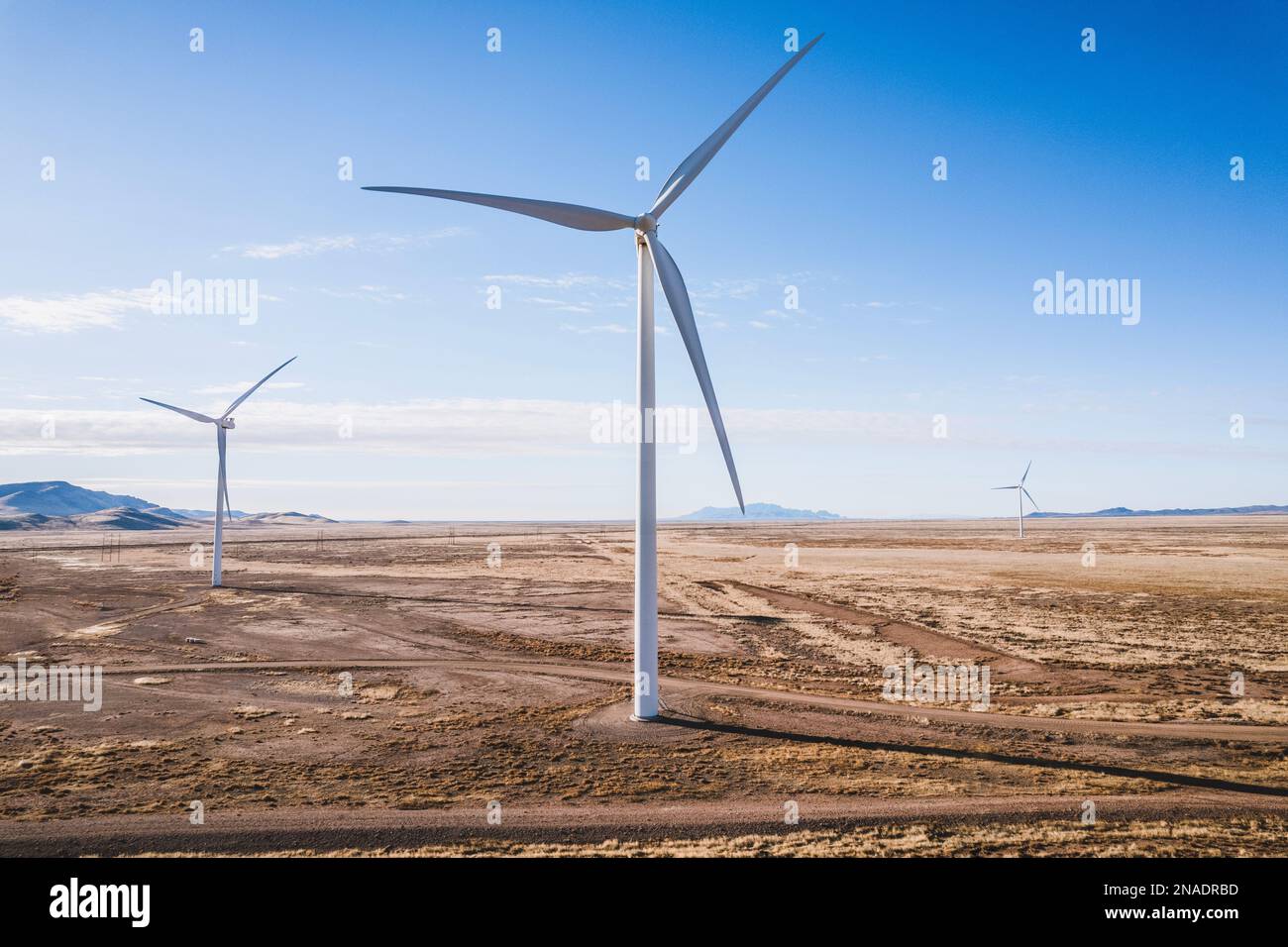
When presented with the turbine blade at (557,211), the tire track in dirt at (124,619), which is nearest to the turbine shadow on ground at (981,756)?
the turbine blade at (557,211)

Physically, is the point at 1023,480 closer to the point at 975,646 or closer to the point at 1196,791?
the point at 975,646

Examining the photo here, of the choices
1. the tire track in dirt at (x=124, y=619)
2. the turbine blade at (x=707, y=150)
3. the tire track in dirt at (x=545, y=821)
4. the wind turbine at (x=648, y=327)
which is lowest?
the tire track in dirt at (x=124, y=619)

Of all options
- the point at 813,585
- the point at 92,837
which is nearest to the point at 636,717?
the point at 92,837

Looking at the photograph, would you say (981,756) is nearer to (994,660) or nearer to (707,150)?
(994,660)

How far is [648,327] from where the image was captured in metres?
20.8

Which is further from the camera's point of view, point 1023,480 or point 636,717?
point 1023,480

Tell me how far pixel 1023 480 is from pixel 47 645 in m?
102

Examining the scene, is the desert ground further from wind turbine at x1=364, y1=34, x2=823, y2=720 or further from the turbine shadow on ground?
wind turbine at x1=364, y1=34, x2=823, y2=720

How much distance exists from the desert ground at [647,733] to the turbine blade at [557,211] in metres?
14.9

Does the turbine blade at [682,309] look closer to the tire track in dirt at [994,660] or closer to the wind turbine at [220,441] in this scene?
the tire track in dirt at [994,660]

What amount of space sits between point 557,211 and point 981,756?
1906 cm

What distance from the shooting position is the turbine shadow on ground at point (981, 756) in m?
15.8

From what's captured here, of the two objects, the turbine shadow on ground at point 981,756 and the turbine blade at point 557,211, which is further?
the turbine blade at point 557,211

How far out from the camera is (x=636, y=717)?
21.2m
